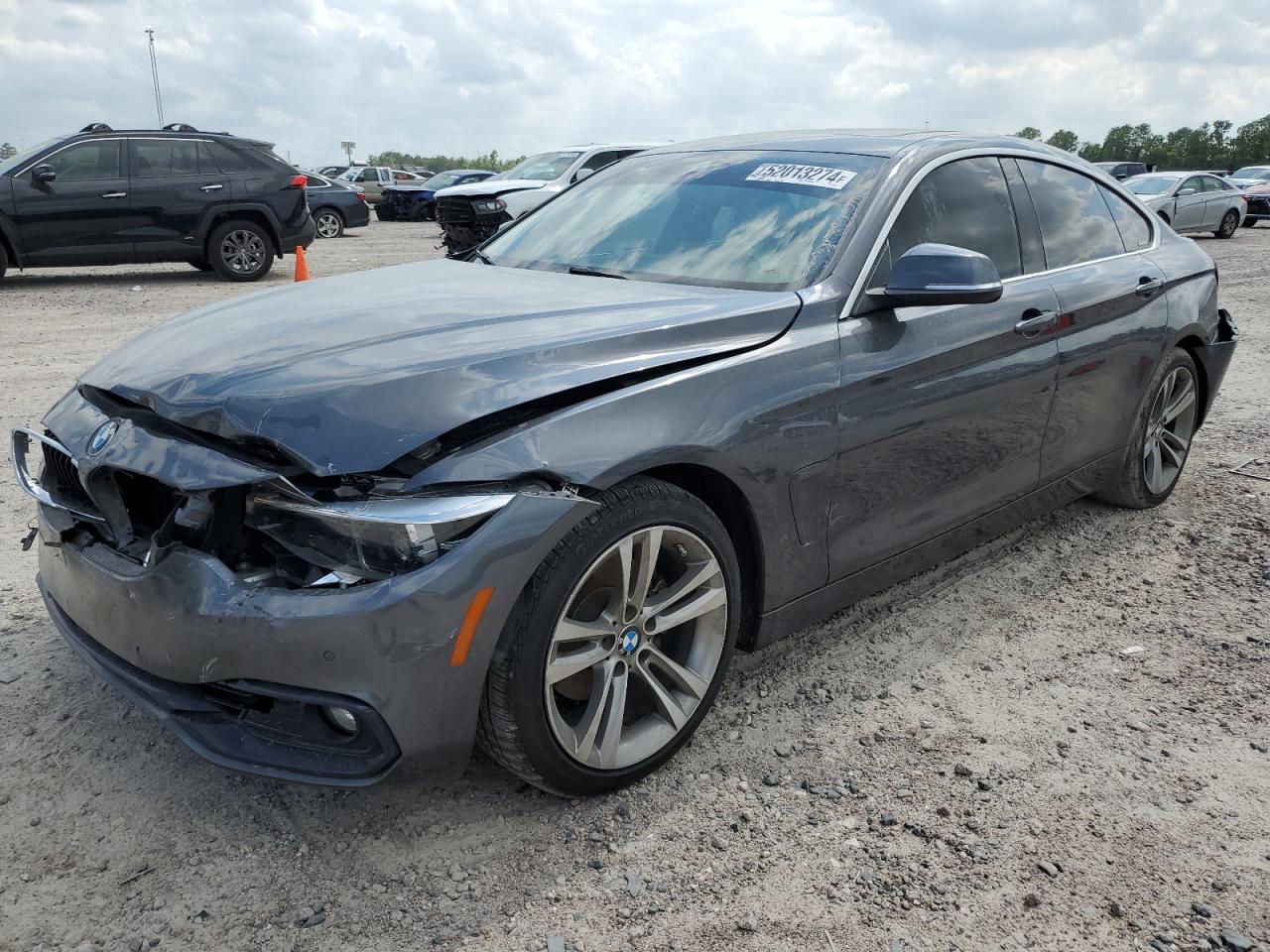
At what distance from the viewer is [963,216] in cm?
362

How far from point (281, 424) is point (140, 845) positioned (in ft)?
3.58

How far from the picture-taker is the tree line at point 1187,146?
65.2 m

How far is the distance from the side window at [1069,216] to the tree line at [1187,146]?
6311 centimetres

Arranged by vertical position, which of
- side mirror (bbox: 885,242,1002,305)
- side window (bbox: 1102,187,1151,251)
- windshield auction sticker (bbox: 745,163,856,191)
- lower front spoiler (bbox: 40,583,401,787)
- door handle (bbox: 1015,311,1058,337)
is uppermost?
windshield auction sticker (bbox: 745,163,856,191)

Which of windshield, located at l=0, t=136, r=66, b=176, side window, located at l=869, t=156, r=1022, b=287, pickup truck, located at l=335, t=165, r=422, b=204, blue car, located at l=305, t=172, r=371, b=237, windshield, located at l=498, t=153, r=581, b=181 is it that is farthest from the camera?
pickup truck, located at l=335, t=165, r=422, b=204

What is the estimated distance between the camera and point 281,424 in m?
2.32

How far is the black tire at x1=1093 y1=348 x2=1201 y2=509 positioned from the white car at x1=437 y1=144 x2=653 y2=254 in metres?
9.70

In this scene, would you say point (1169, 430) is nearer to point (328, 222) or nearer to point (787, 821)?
point (787, 821)

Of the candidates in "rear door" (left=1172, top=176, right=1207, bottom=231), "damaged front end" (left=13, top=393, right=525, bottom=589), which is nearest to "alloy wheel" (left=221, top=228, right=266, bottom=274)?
"damaged front end" (left=13, top=393, right=525, bottom=589)

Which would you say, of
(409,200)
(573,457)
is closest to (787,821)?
(573,457)

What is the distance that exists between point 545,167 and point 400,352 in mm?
16250

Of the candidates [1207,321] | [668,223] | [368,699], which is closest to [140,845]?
[368,699]

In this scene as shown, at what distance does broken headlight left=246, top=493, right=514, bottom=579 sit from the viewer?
7.26 ft

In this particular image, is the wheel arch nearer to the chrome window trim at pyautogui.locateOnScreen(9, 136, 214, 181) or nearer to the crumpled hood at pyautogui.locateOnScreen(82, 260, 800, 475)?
the crumpled hood at pyautogui.locateOnScreen(82, 260, 800, 475)
